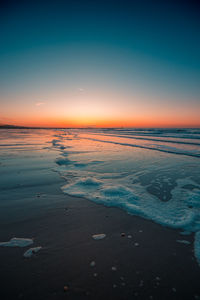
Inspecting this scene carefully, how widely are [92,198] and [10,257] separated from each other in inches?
79.5

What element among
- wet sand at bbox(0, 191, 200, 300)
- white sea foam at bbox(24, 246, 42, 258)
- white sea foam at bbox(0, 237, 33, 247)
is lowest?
wet sand at bbox(0, 191, 200, 300)

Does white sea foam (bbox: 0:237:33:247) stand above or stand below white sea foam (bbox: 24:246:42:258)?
above

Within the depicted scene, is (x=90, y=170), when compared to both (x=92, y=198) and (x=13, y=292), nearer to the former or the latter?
(x=92, y=198)

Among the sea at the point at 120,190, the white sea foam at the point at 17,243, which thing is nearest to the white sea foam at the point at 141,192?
the sea at the point at 120,190

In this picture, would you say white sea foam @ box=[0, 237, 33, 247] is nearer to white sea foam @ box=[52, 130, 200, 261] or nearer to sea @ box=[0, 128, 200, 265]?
sea @ box=[0, 128, 200, 265]

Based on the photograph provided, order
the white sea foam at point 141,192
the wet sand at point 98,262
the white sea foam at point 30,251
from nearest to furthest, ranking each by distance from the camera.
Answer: the wet sand at point 98,262
the white sea foam at point 30,251
the white sea foam at point 141,192

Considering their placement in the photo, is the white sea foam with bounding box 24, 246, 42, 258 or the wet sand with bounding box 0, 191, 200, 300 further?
the white sea foam with bounding box 24, 246, 42, 258

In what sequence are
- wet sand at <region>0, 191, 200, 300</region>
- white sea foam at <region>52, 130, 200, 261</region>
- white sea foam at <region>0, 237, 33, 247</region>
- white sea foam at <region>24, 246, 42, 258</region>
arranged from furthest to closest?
white sea foam at <region>52, 130, 200, 261</region>, white sea foam at <region>0, 237, 33, 247</region>, white sea foam at <region>24, 246, 42, 258</region>, wet sand at <region>0, 191, 200, 300</region>

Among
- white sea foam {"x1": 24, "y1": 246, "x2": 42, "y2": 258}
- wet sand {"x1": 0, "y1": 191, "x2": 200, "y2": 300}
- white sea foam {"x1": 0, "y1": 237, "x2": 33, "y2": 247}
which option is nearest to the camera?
wet sand {"x1": 0, "y1": 191, "x2": 200, "y2": 300}

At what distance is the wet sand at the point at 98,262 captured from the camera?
1.59m

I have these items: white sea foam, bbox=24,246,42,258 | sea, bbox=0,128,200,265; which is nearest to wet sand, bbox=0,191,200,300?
white sea foam, bbox=24,246,42,258

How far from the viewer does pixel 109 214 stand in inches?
120

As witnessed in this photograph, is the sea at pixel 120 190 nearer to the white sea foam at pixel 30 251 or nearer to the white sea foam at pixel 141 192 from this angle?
the white sea foam at pixel 141 192

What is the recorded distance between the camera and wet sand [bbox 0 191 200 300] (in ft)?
5.22
